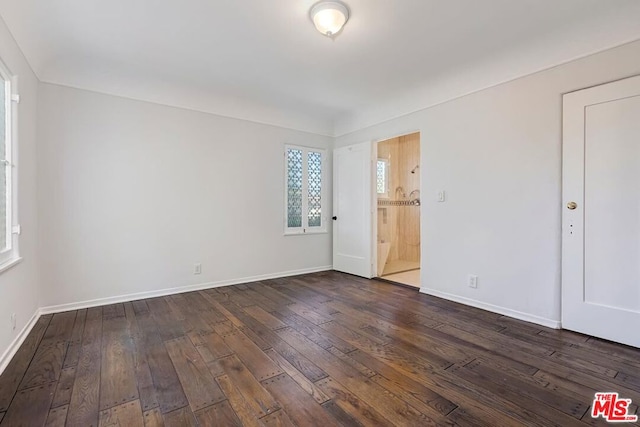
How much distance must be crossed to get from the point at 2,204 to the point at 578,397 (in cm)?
400

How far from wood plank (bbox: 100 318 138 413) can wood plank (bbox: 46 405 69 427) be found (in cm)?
15

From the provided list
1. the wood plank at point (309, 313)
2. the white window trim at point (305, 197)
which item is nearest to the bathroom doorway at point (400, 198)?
the white window trim at point (305, 197)

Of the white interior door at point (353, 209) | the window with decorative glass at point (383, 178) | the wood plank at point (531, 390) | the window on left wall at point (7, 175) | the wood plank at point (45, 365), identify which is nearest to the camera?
the wood plank at point (531, 390)

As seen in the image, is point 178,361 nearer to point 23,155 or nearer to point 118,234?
point 118,234

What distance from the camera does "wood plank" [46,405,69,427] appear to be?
4.90ft

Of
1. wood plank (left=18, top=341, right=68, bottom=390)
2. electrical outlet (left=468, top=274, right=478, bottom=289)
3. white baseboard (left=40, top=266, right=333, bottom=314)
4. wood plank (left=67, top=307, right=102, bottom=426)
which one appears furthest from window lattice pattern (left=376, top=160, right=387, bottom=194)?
wood plank (left=18, top=341, right=68, bottom=390)

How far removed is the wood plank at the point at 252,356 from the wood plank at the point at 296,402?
0.29 ft

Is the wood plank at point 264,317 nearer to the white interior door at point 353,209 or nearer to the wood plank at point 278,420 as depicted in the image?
the wood plank at point 278,420

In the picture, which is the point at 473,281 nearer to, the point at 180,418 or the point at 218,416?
the point at 218,416

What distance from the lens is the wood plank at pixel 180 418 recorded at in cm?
149

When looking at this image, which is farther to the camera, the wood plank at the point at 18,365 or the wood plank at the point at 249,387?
the wood plank at the point at 18,365

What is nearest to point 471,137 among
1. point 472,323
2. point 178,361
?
point 472,323

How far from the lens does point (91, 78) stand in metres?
3.21

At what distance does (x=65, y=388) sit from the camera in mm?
1795
